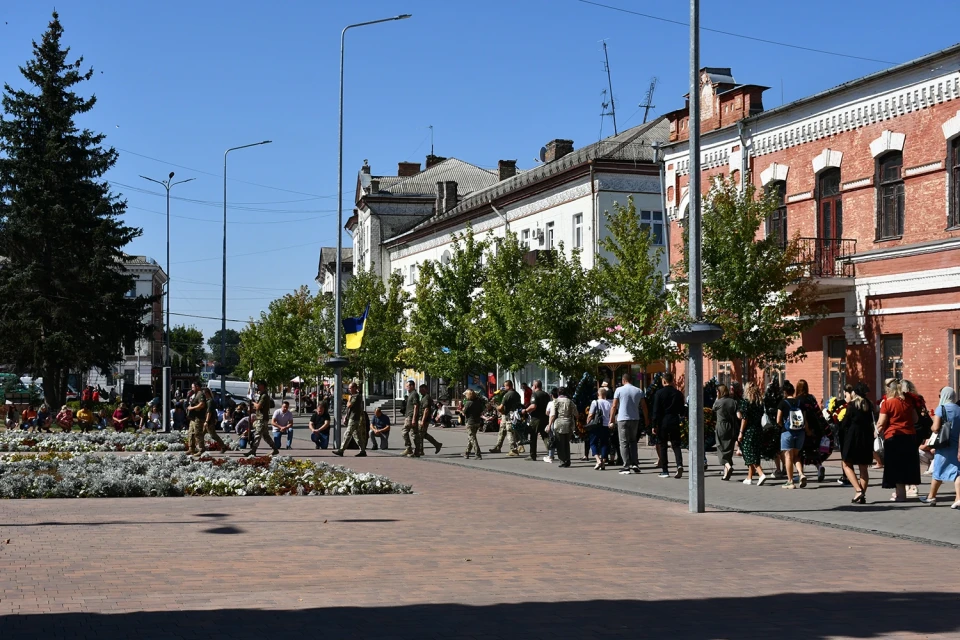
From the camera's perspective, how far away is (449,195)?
7019cm

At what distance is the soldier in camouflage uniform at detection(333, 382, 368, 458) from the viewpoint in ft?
92.0

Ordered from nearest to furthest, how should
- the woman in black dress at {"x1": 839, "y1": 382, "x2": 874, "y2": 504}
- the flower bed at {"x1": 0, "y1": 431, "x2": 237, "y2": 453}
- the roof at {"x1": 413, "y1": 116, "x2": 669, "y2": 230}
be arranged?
1. the woman in black dress at {"x1": 839, "y1": 382, "x2": 874, "y2": 504}
2. the flower bed at {"x1": 0, "y1": 431, "x2": 237, "y2": 453}
3. the roof at {"x1": 413, "y1": 116, "x2": 669, "y2": 230}

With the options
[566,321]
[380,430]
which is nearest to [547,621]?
[380,430]

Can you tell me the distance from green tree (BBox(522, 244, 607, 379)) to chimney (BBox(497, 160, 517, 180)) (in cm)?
3511

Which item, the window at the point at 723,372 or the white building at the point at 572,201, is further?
the white building at the point at 572,201

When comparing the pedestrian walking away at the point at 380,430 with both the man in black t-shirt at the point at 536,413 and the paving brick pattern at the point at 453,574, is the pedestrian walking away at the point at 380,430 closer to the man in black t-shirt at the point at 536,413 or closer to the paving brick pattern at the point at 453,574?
the man in black t-shirt at the point at 536,413

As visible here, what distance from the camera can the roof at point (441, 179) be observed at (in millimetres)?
81062

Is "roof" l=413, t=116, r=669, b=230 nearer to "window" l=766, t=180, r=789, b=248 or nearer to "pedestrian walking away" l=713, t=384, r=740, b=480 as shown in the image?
"window" l=766, t=180, r=789, b=248

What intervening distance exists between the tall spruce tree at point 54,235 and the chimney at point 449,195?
2234cm

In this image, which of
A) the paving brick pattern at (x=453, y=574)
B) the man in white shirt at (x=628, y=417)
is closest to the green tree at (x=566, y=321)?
the man in white shirt at (x=628, y=417)

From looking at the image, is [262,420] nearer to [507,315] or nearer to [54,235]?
[507,315]

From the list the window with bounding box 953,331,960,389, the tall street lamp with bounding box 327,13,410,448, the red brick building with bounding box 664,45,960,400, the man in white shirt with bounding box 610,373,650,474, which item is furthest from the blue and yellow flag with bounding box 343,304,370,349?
the window with bounding box 953,331,960,389

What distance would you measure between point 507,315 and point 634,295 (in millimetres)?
6805

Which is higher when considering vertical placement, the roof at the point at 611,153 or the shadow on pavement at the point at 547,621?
the roof at the point at 611,153
